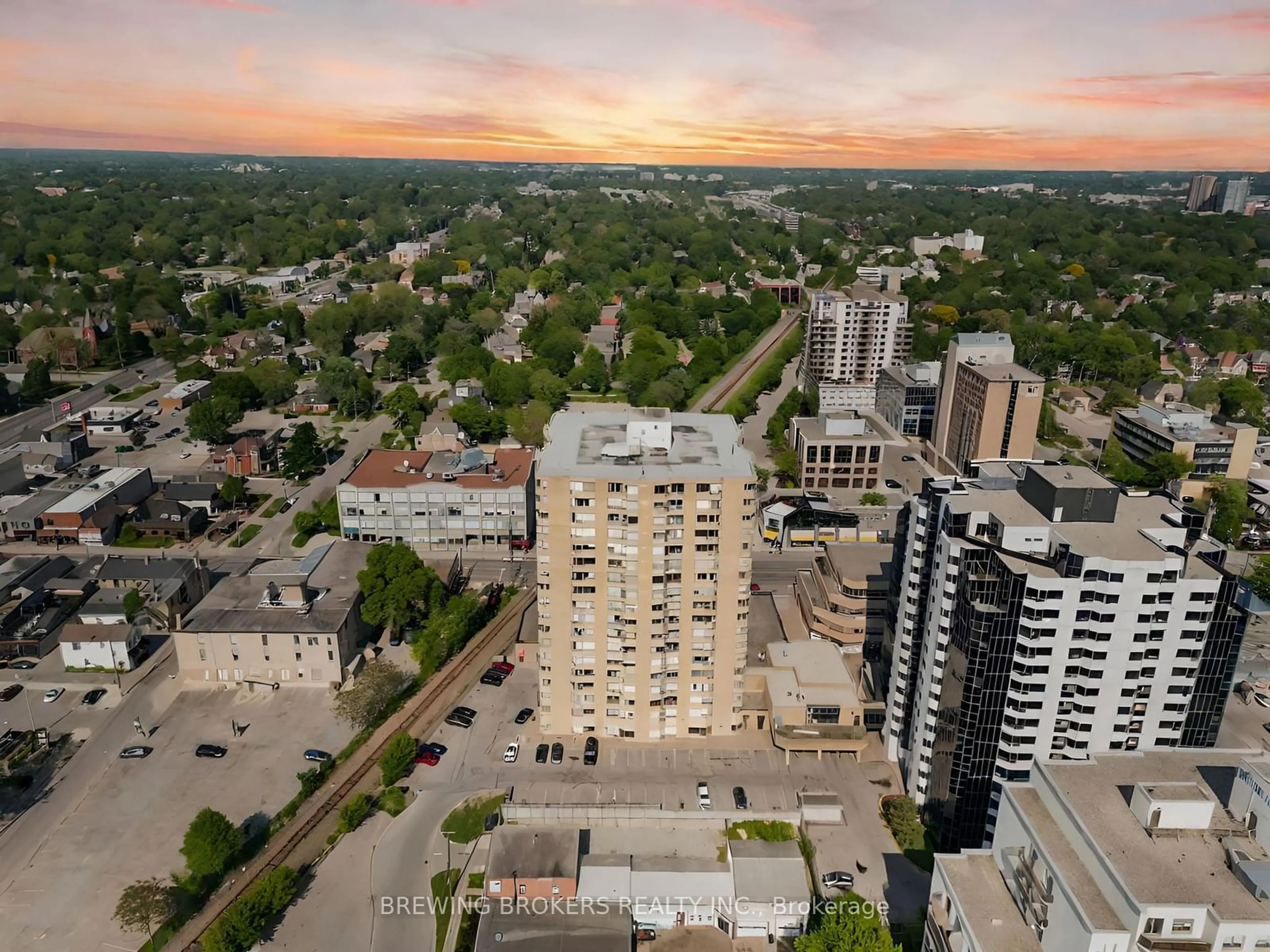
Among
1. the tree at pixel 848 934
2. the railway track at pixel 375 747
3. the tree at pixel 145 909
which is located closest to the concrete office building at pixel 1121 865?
the tree at pixel 848 934

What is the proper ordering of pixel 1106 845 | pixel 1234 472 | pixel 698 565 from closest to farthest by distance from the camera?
pixel 1106 845, pixel 698 565, pixel 1234 472

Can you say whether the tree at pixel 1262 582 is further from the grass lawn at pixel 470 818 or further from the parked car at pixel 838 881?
the grass lawn at pixel 470 818

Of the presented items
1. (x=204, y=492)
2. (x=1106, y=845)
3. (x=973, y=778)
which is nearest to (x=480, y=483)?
(x=204, y=492)

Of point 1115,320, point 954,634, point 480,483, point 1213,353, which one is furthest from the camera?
point 1115,320

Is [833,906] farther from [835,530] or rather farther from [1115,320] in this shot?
[1115,320]

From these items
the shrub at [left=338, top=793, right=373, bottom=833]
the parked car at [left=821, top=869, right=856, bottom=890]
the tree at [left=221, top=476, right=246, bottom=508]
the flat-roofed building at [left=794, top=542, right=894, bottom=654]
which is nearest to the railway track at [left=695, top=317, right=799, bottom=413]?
the flat-roofed building at [left=794, top=542, right=894, bottom=654]

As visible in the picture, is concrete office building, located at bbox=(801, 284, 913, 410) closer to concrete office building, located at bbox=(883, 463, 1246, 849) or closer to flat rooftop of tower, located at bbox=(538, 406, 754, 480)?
flat rooftop of tower, located at bbox=(538, 406, 754, 480)
